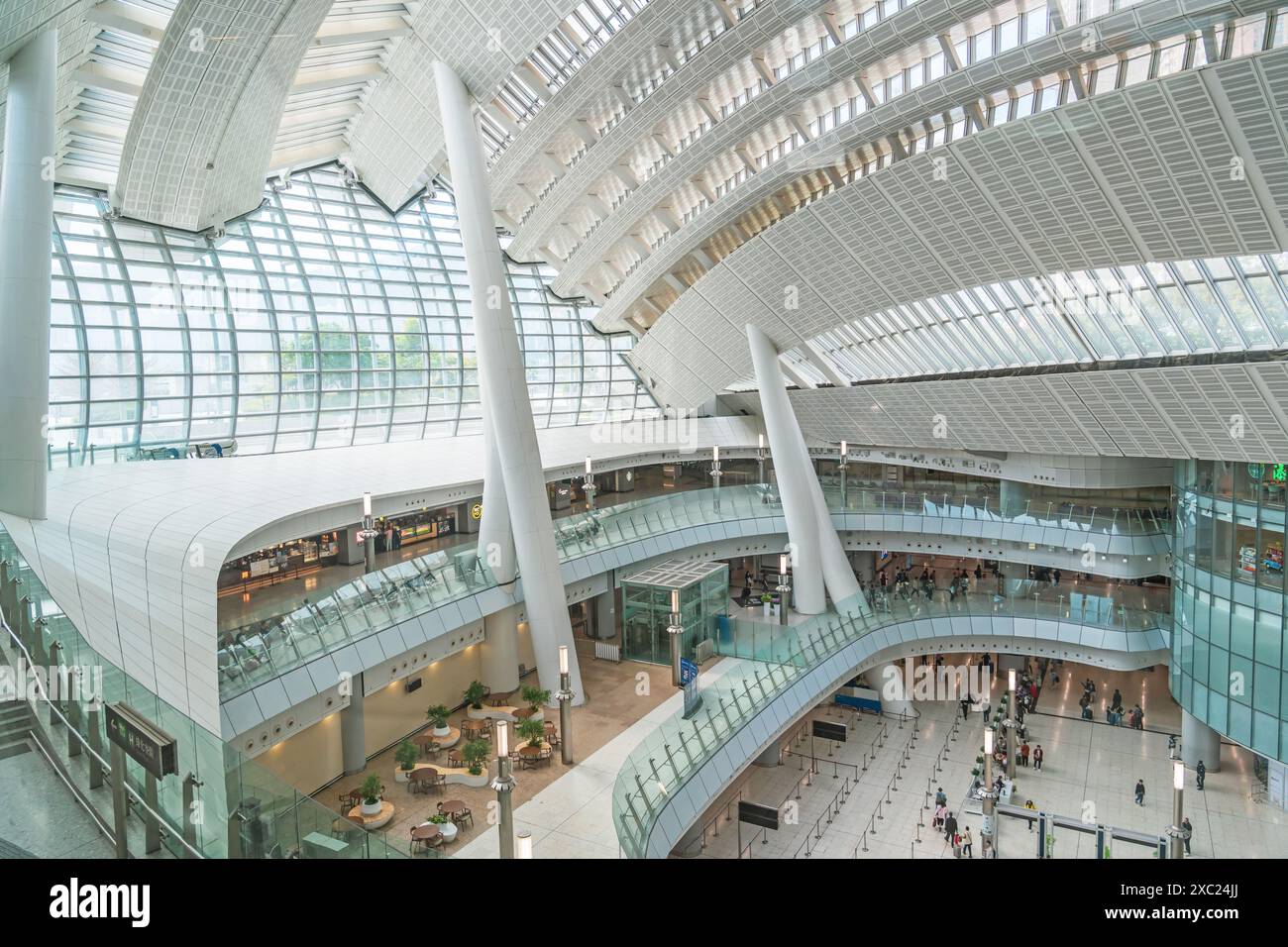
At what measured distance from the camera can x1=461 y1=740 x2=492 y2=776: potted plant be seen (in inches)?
585

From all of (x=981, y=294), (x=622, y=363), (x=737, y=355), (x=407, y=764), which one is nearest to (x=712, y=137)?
(x=981, y=294)

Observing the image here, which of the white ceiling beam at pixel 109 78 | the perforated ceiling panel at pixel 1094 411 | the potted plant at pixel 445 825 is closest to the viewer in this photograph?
the potted plant at pixel 445 825

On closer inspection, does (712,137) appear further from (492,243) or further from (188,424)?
(188,424)

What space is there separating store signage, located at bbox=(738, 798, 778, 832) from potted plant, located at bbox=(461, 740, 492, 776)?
26.0ft

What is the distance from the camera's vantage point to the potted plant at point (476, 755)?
1487 centimetres

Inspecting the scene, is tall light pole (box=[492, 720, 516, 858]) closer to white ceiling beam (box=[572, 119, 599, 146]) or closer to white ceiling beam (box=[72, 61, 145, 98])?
white ceiling beam (box=[572, 119, 599, 146])

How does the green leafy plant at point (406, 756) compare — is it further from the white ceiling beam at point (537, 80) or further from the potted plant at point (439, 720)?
the white ceiling beam at point (537, 80)

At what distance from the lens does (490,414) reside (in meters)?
18.7

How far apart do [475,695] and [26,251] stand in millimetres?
11942

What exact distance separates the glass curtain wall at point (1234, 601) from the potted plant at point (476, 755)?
17.3m

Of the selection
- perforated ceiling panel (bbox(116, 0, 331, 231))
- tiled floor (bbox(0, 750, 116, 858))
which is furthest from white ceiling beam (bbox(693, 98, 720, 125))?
tiled floor (bbox(0, 750, 116, 858))

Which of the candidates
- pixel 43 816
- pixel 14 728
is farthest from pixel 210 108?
pixel 43 816

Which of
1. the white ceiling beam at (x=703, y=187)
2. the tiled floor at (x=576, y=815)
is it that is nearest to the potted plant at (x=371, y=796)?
the tiled floor at (x=576, y=815)

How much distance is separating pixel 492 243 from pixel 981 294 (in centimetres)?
1174
